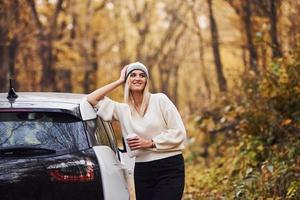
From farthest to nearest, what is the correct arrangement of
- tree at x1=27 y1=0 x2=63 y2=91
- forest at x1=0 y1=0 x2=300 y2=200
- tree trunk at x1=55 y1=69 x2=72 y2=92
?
tree trunk at x1=55 y1=69 x2=72 y2=92, tree at x1=27 y1=0 x2=63 y2=91, forest at x1=0 y1=0 x2=300 y2=200

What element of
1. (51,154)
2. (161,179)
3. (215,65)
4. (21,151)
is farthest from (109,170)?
(215,65)

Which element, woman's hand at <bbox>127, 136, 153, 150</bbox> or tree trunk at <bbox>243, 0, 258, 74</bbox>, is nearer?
woman's hand at <bbox>127, 136, 153, 150</bbox>

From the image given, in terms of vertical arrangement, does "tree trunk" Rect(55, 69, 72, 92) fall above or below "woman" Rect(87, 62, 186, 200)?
above

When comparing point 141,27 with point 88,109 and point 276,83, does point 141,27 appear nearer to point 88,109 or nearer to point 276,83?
point 276,83

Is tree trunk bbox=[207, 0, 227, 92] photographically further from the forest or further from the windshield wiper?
the windshield wiper

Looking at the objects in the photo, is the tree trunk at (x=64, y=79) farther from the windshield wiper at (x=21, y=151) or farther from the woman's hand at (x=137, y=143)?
the windshield wiper at (x=21, y=151)

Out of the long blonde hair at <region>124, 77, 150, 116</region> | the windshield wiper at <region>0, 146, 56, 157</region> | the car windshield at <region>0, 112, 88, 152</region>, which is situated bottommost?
the windshield wiper at <region>0, 146, 56, 157</region>

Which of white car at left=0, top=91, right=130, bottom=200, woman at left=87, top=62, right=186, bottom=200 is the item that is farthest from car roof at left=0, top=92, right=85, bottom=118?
woman at left=87, top=62, right=186, bottom=200

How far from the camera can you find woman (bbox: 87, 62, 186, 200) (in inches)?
251

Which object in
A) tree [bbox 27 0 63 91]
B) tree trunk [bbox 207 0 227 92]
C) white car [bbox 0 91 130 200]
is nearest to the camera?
white car [bbox 0 91 130 200]

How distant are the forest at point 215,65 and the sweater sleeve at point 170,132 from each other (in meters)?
2.61

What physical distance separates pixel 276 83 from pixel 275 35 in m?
2.88

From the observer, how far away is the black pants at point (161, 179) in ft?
20.9

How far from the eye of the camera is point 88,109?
20.5 feet
